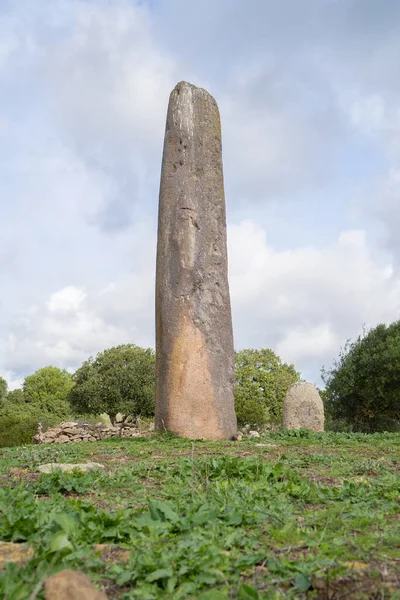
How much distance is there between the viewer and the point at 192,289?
11664 mm

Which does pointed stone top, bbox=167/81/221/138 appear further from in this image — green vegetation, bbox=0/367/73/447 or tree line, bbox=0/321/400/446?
green vegetation, bbox=0/367/73/447

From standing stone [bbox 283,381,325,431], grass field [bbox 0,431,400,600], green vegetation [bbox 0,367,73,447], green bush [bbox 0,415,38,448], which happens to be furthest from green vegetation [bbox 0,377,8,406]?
grass field [bbox 0,431,400,600]

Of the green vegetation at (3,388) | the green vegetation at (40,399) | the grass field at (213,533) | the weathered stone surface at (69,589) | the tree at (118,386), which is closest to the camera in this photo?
the weathered stone surface at (69,589)

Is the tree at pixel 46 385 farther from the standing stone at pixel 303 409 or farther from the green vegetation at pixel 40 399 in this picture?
the standing stone at pixel 303 409

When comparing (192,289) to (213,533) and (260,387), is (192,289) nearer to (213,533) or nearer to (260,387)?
(213,533)

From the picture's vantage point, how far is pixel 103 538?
11.3 feet

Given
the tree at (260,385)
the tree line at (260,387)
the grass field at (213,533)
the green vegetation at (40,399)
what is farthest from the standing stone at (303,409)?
the tree at (260,385)

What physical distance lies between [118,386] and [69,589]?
27.5m

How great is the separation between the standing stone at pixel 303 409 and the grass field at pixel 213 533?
11975 millimetres

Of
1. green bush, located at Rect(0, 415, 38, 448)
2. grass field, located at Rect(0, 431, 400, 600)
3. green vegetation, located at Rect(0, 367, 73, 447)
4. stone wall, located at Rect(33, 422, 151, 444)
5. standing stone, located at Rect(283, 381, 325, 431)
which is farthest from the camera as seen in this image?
green vegetation, located at Rect(0, 367, 73, 447)

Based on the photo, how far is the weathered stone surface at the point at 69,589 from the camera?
2.43 metres

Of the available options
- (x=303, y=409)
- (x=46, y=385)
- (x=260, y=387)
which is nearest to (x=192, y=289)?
(x=303, y=409)

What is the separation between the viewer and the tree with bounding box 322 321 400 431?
2389 centimetres

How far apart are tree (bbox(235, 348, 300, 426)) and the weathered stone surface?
1234 inches
